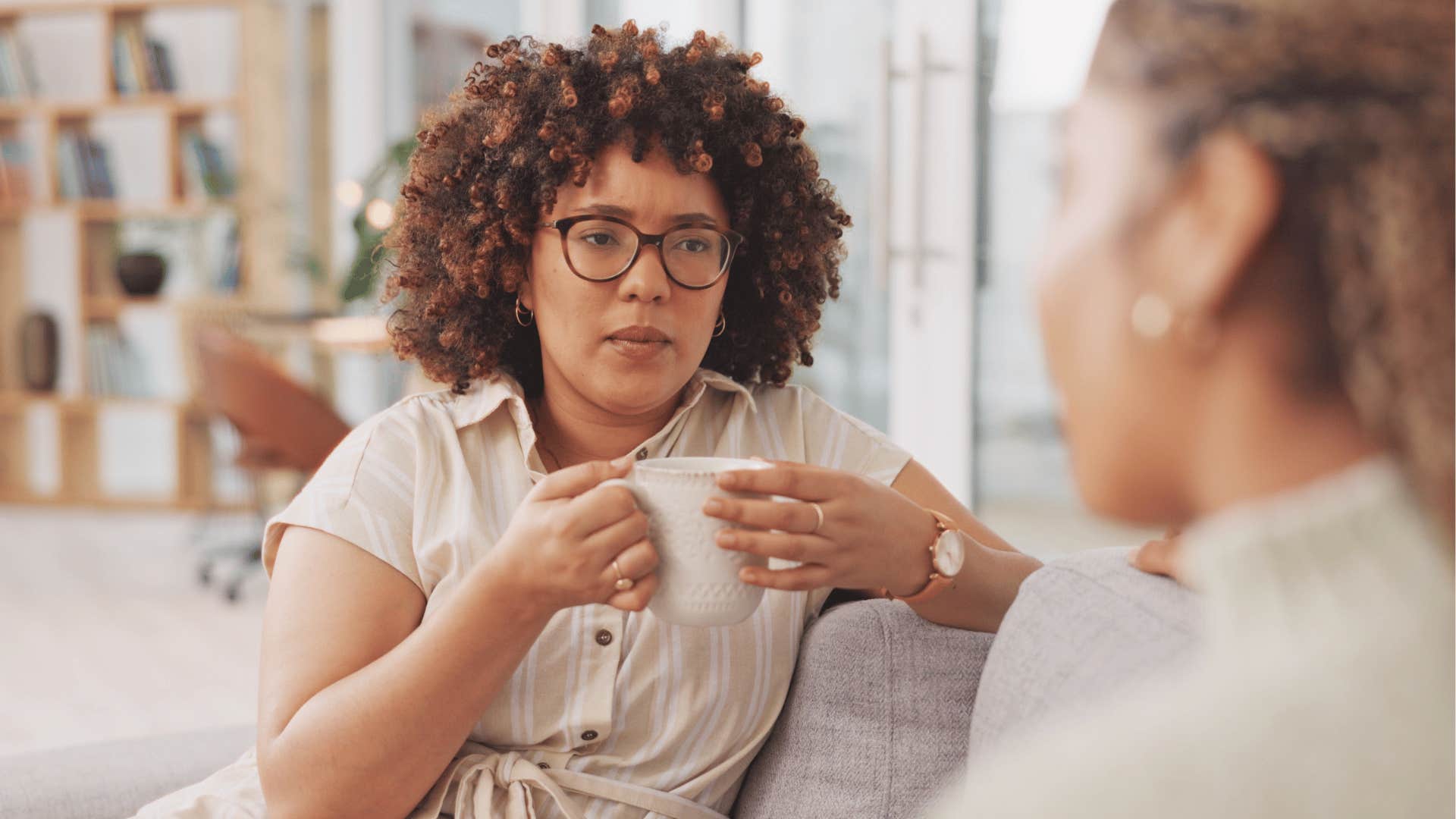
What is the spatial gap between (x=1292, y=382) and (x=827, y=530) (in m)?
0.51

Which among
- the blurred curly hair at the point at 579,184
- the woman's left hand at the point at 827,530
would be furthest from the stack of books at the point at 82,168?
the woman's left hand at the point at 827,530

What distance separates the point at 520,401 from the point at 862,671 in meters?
0.41

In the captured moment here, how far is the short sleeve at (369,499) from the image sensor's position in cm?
118

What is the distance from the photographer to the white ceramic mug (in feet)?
2.85

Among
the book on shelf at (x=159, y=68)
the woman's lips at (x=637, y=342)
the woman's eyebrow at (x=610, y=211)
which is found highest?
the book on shelf at (x=159, y=68)

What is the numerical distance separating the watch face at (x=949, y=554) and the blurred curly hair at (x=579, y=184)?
414 millimetres

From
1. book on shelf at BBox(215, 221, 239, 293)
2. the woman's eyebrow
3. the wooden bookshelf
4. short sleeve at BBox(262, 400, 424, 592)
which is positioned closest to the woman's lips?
the woman's eyebrow

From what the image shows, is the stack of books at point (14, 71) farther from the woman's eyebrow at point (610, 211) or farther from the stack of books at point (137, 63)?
the woman's eyebrow at point (610, 211)

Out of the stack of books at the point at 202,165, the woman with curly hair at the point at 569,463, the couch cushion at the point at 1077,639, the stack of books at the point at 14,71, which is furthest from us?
the stack of books at the point at 14,71

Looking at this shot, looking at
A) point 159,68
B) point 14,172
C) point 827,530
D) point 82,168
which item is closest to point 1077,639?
point 827,530

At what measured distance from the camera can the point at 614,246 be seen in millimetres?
1257

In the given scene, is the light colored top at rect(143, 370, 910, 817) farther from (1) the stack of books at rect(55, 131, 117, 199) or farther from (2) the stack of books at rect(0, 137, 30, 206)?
(2) the stack of books at rect(0, 137, 30, 206)

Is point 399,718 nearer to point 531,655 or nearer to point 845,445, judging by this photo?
point 531,655

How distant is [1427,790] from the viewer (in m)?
0.48
